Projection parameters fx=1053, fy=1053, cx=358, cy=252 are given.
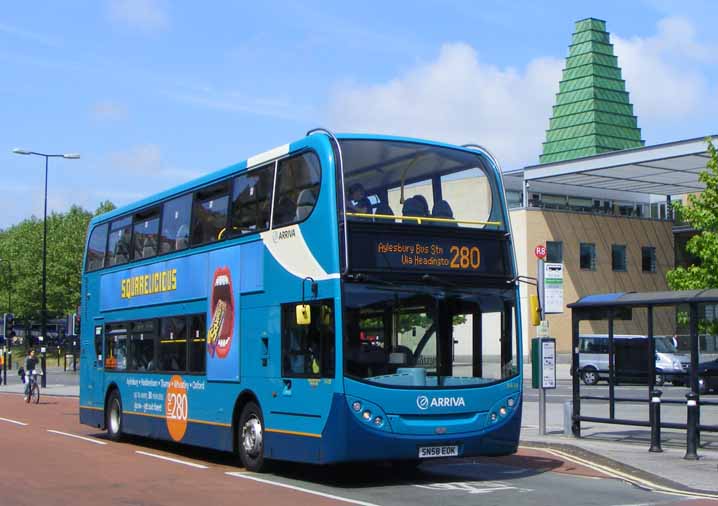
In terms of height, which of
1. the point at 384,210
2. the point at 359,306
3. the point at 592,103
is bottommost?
the point at 359,306

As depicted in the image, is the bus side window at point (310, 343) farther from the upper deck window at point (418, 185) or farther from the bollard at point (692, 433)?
the bollard at point (692, 433)

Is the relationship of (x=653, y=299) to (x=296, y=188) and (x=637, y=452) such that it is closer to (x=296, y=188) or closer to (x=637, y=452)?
(x=637, y=452)

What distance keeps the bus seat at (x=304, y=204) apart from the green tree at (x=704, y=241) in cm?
1823

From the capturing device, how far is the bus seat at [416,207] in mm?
12883

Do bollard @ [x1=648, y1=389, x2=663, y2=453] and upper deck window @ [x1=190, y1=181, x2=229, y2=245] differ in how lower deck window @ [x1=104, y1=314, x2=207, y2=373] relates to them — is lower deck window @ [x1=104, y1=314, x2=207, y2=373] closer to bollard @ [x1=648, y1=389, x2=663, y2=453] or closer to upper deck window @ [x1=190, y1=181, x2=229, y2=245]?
upper deck window @ [x1=190, y1=181, x2=229, y2=245]

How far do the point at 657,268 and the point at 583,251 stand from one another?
Answer: 7353 millimetres

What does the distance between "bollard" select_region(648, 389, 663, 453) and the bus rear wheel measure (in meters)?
9.28

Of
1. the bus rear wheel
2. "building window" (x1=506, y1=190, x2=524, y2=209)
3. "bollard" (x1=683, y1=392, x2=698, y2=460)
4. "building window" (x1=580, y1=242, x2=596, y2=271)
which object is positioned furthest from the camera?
"building window" (x1=580, y1=242, x2=596, y2=271)

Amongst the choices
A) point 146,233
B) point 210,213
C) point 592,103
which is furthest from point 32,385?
point 592,103

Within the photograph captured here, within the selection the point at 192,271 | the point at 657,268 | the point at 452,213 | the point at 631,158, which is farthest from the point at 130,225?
the point at 657,268

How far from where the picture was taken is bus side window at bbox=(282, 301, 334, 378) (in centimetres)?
1225

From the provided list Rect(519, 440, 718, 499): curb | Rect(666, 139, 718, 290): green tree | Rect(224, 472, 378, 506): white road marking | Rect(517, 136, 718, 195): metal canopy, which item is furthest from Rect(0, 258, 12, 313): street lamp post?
Rect(224, 472, 378, 506): white road marking

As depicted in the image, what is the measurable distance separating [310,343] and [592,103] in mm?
99331

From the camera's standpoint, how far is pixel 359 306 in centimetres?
1218
